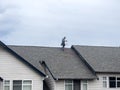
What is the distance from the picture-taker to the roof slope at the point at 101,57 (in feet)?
128

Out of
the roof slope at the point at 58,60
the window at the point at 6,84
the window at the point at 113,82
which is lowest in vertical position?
the window at the point at 6,84

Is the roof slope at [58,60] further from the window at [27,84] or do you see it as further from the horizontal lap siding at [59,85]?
the window at [27,84]

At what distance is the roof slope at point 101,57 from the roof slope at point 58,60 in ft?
2.70

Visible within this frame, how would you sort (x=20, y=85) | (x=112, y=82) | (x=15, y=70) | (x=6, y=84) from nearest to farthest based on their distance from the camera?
(x=6, y=84)
(x=15, y=70)
(x=20, y=85)
(x=112, y=82)

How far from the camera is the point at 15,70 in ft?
113

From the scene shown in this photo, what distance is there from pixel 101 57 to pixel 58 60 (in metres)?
4.92

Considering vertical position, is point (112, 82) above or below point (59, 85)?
above

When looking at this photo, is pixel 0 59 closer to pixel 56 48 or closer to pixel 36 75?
pixel 36 75

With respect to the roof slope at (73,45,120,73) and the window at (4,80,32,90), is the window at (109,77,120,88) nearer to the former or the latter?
the roof slope at (73,45,120,73)

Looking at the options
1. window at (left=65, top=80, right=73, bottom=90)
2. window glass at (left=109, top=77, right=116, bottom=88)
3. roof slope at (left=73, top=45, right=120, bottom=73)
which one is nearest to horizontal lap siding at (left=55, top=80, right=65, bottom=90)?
window at (left=65, top=80, right=73, bottom=90)

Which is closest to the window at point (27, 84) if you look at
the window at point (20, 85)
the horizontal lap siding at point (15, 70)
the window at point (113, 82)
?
the window at point (20, 85)

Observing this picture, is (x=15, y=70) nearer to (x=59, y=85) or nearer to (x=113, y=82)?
(x=59, y=85)

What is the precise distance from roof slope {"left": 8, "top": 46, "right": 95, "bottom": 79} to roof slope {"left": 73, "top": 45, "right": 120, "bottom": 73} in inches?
32.4

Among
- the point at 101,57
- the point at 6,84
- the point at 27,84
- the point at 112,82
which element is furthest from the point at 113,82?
the point at 6,84
